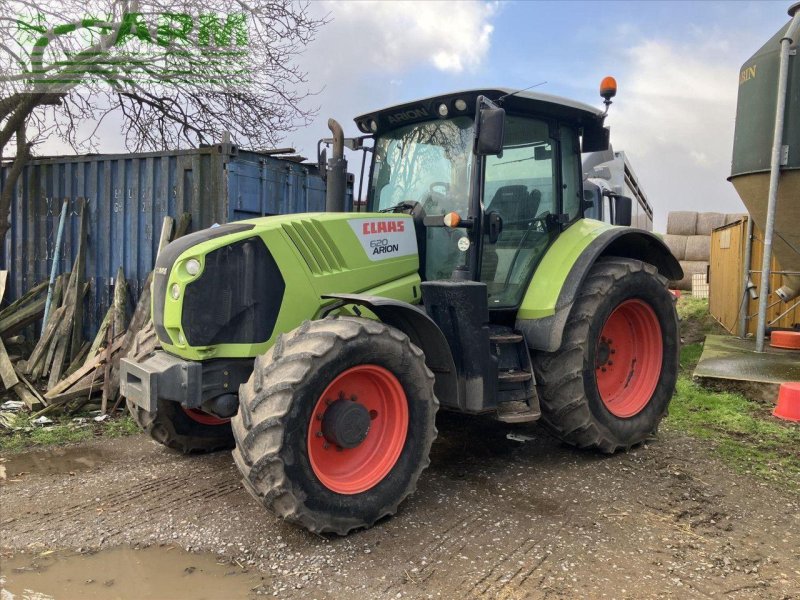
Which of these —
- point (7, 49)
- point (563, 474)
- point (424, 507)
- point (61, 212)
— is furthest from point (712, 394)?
point (7, 49)

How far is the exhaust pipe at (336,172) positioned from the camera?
491 cm

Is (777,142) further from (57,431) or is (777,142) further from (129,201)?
(57,431)

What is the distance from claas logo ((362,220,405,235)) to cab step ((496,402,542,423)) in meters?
1.33

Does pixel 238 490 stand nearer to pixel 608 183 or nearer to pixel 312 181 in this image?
pixel 312 181

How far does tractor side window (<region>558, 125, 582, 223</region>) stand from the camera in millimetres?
4973

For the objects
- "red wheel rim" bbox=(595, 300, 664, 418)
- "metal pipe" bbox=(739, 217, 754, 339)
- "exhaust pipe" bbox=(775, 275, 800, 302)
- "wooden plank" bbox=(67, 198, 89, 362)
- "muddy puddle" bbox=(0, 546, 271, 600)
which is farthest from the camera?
"metal pipe" bbox=(739, 217, 754, 339)

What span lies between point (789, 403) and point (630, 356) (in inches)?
72.0

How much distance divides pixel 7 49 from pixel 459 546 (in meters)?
7.88

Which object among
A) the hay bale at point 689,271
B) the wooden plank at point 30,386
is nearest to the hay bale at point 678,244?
the hay bale at point 689,271

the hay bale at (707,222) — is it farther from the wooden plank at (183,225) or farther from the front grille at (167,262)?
the front grille at (167,262)

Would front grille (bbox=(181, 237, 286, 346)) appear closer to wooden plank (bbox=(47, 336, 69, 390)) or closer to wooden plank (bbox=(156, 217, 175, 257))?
wooden plank (bbox=(156, 217, 175, 257))

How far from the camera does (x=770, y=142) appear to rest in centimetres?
743

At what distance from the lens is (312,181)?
8.41 m

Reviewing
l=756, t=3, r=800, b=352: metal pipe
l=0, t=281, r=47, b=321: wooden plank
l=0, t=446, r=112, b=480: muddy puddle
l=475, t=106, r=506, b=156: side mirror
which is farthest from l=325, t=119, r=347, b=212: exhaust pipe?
l=756, t=3, r=800, b=352: metal pipe
